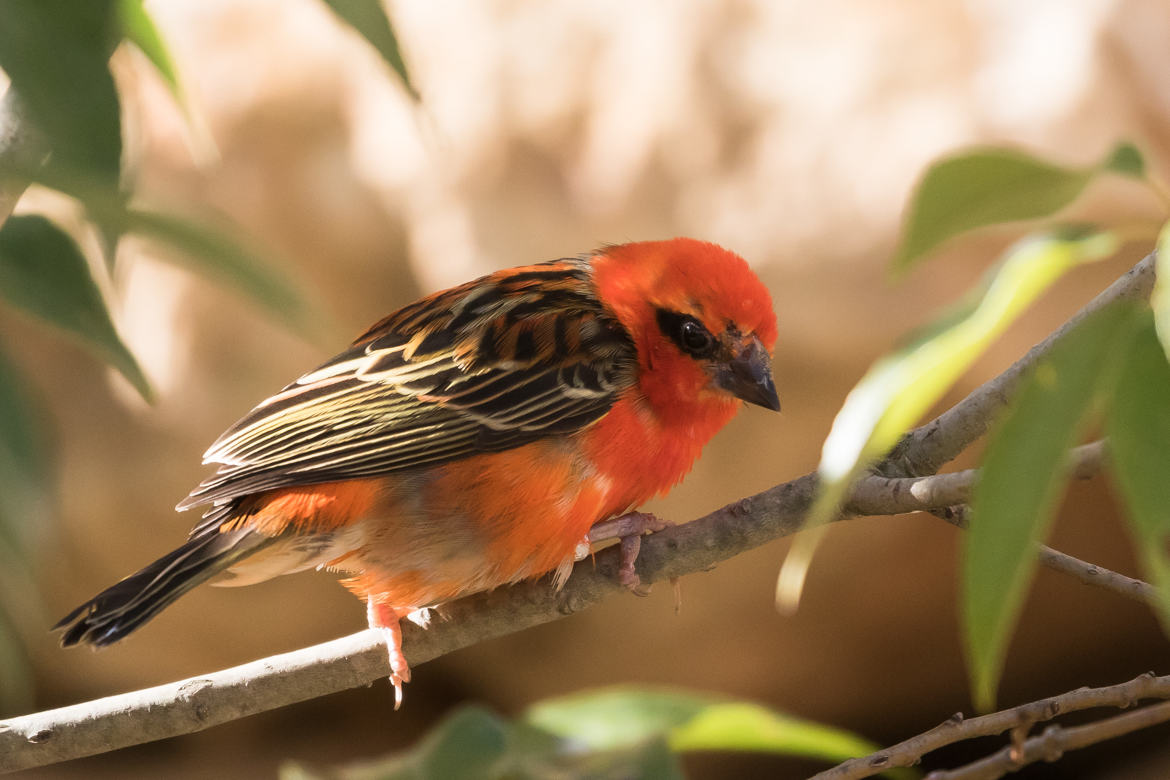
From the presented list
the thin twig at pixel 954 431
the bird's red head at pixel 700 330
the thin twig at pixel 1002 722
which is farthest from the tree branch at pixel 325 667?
the bird's red head at pixel 700 330

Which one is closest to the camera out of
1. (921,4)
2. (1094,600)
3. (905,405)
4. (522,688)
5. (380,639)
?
(905,405)

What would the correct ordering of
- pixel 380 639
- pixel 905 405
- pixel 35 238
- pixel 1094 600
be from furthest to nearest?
pixel 1094 600 → pixel 380 639 → pixel 35 238 → pixel 905 405

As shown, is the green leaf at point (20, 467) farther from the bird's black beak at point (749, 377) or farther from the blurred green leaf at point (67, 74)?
the bird's black beak at point (749, 377)

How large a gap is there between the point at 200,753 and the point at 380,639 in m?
4.12

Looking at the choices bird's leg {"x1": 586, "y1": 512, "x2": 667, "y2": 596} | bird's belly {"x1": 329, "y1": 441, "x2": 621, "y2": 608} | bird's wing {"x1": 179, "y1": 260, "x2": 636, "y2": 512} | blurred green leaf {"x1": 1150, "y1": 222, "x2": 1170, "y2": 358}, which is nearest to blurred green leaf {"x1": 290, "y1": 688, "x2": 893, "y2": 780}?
blurred green leaf {"x1": 1150, "y1": 222, "x2": 1170, "y2": 358}

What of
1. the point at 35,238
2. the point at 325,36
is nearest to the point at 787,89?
the point at 325,36

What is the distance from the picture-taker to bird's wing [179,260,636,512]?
2.52 meters

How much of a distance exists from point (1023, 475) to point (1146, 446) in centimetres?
10

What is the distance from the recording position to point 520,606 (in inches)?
93.1

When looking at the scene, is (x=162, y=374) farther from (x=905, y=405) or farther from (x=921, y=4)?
(x=905, y=405)

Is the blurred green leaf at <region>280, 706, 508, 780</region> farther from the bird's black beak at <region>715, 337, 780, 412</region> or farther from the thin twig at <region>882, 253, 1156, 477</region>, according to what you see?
the bird's black beak at <region>715, 337, 780, 412</region>

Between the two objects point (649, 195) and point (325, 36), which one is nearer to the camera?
point (649, 195)

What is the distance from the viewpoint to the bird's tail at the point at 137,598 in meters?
2.22

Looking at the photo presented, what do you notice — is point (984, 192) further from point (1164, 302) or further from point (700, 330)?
point (700, 330)
